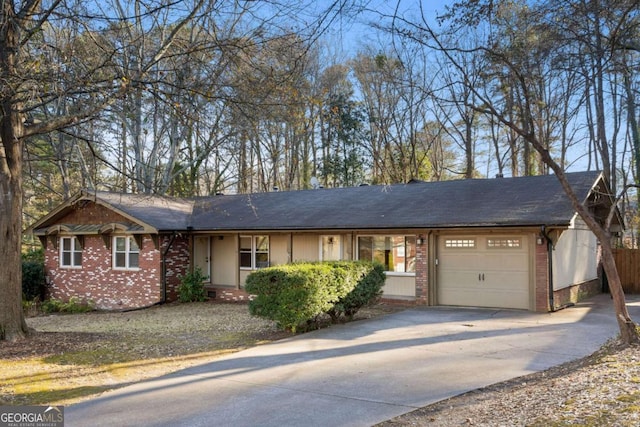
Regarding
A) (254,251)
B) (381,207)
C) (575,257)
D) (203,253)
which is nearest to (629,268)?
(575,257)

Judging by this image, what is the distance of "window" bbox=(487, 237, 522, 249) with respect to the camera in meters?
13.7

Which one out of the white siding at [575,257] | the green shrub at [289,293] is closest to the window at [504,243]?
the white siding at [575,257]

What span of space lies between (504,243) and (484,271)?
942mm

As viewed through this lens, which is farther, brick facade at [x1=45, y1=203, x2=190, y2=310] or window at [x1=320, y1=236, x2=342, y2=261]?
brick facade at [x1=45, y1=203, x2=190, y2=310]

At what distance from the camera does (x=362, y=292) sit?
11922 millimetres

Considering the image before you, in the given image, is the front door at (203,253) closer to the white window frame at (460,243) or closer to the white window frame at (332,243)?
the white window frame at (332,243)

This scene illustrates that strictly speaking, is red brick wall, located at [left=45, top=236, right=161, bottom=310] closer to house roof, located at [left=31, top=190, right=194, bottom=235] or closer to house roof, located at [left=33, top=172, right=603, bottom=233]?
house roof, located at [left=31, top=190, right=194, bottom=235]

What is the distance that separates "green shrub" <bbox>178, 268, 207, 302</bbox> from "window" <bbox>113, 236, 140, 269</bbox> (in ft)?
6.28

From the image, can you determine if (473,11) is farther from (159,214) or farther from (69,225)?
(69,225)

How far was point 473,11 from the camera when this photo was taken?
7.68 metres

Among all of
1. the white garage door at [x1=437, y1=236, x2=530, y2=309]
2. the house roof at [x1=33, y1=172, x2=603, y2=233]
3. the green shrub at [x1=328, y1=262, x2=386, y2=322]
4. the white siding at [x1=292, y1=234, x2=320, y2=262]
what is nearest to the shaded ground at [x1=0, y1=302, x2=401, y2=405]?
the green shrub at [x1=328, y1=262, x2=386, y2=322]

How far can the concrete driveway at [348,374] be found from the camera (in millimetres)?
5457

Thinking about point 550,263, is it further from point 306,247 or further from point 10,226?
point 10,226

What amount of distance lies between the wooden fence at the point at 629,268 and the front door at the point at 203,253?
1457cm
